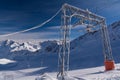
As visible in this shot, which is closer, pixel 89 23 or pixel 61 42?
pixel 61 42

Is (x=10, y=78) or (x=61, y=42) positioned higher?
(x=61, y=42)

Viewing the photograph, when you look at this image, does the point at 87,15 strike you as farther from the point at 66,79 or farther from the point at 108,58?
the point at 66,79

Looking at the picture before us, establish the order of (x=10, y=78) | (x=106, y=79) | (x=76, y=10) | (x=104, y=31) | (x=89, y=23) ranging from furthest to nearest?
(x=104, y=31) < (x=89, y=23) < (x=76, y=10) < (x=10, y=78) < (x=106, y=79)

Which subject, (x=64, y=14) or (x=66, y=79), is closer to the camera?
(x=66, y=79)

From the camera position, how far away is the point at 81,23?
26844 millimetres

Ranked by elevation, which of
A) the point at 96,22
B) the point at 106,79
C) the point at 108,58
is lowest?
the point at 106,79

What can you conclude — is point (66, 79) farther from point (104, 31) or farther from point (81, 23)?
point (104, 31)

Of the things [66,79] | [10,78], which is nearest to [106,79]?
[66,79]

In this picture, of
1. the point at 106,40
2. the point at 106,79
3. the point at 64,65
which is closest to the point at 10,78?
the point at 64,65

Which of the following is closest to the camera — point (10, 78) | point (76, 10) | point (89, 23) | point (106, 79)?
point (106, 79)

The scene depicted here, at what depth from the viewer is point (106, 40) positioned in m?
30.7

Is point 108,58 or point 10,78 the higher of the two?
point 108,58

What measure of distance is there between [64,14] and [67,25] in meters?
1.11

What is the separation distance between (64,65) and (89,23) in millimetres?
6716
